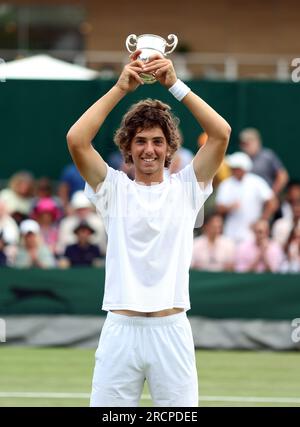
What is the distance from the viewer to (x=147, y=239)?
5.89 m

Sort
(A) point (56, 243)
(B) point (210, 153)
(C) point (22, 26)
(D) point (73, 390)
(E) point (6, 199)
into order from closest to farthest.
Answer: (B) point (210, 153) < (D) point (73, 390) < (A) point (56, 243) < (E) point (6, 199) < (C) point (22, 26)

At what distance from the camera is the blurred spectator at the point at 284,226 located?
14.4 meters

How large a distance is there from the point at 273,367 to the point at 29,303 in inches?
113

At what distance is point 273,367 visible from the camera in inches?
477

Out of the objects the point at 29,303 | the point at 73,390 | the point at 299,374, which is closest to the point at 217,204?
the point at 29,303

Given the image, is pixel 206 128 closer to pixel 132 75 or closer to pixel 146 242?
pixel 132 75

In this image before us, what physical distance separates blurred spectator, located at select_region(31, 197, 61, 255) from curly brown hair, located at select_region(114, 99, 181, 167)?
882cm

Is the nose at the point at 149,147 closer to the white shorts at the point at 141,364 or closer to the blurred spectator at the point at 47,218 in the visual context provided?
the white shorts at the point at 141,364

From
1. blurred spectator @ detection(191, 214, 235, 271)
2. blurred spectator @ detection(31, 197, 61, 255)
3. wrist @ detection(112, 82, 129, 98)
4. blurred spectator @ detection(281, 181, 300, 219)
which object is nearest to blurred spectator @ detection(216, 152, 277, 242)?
blurred spectator @ detection(281, 181, 300, 219)

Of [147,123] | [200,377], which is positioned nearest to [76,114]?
[200,377]

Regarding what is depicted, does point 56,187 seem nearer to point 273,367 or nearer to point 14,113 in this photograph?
point 14,113

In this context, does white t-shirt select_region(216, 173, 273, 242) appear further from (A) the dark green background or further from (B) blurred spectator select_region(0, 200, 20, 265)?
(B) blurred spectator select_region(0, 200, 20, 265)

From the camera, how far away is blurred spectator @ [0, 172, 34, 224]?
15.8m

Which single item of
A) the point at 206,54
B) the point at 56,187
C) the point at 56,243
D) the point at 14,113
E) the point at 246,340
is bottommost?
the point at 246,340
